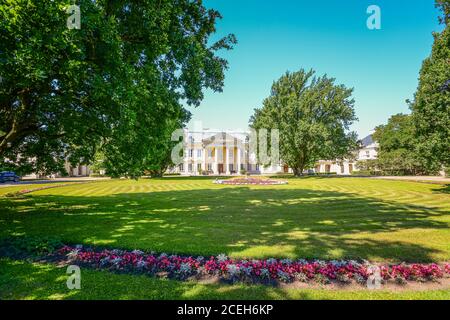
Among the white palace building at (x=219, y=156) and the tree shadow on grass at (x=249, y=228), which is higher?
the white palace building at (x=219, y=156)

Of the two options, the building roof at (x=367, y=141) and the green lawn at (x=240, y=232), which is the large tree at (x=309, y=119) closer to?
the green lawn at (x=240, y=232)

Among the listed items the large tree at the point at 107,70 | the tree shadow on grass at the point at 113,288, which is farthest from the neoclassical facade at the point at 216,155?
the tree shadow on grass at the point at 113,288

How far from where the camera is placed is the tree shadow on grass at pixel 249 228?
24.2ft

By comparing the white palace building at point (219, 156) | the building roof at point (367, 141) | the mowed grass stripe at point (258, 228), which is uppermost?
the building roof at point (367, 141)

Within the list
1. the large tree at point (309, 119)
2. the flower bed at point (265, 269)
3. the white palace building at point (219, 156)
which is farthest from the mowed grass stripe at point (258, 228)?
the white palace building at point (219, 156)

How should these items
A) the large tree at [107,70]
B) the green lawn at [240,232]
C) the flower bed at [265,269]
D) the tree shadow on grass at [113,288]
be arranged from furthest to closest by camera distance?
the large tree at [107,70], the green lawn at [240,232], the flower bed at [265,269], the tree shadow on grass at [113,288]

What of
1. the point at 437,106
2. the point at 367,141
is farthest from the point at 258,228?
the point at 367,141

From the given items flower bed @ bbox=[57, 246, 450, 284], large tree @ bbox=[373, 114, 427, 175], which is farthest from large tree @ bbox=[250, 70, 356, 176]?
flower bed @ bbox=[57, 246, 450, 284]

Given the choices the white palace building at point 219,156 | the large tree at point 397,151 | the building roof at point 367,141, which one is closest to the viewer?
the large tree at point 397,151

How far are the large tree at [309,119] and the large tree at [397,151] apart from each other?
1090 cm

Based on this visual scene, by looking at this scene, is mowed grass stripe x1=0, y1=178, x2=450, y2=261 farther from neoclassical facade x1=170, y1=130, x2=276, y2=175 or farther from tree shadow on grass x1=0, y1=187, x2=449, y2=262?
neoclassical facade x1=170, y1=130, x2=276, y2=175

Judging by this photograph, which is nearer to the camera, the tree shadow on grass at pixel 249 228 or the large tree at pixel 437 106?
the tree shadow on grass at pixel 249 228

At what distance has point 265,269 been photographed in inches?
223
